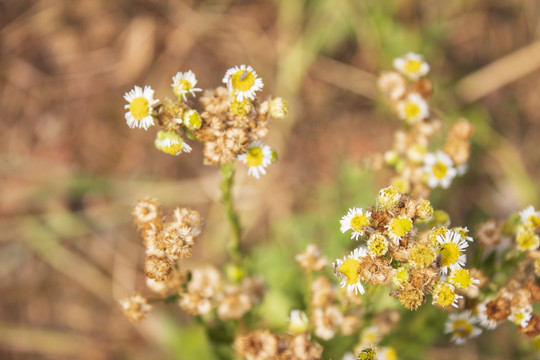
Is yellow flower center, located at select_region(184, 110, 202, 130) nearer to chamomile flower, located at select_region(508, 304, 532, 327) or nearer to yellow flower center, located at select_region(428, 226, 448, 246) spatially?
yellow flower center, located at select_region(428, 226, 448, 246)

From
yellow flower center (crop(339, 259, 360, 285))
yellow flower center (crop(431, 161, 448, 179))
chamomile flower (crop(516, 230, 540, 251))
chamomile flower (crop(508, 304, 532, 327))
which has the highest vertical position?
yellow flower center (crop(431, 161, 448, 179))

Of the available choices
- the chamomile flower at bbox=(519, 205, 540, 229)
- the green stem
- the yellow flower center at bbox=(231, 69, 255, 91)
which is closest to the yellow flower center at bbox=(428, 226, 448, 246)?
the chamomile flower at bbox=(519, 205, 540, 229)

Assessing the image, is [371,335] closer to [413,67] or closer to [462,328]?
[462,328]

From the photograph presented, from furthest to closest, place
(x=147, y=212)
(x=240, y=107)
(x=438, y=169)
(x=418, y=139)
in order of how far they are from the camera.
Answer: (x=418, y=139) < (x=438, y=169) < (x=147, y=212) < (x=240, y=107)

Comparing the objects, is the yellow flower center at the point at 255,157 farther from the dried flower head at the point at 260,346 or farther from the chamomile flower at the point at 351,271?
the dried flower head at the point at 260,346

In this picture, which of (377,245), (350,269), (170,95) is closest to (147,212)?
(350,269)

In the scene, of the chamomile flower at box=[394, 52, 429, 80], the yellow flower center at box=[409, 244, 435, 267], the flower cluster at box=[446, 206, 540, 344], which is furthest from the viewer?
the chamomile flower at box=[394, 52, 429, 80]
